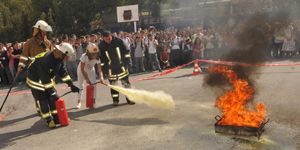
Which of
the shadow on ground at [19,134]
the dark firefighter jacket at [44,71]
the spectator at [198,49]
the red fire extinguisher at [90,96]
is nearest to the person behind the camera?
the shadow on ground at [19,134]

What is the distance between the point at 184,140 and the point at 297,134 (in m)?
1.94

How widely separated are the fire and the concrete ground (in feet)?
0.93

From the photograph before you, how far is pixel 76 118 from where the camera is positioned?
8.92 meters

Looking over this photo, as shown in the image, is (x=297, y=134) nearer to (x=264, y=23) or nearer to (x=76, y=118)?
(x=264, y=23)

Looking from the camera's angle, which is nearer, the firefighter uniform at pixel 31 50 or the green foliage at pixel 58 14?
the firefighter uniform at pixel 31 50

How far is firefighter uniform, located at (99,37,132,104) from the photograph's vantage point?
9734mm

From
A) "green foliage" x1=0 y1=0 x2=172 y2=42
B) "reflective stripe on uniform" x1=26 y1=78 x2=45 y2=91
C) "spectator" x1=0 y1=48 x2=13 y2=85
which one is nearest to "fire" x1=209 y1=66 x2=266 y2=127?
"reflective stripe on uniform" x1=26 y1=78 x2=45 y2=91

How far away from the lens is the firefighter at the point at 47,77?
26.1 feet

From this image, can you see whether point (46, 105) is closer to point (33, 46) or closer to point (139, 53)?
point (33, 46)

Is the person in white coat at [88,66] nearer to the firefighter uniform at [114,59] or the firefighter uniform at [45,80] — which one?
the firefighter uniform at [114,59]

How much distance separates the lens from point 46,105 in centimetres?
812

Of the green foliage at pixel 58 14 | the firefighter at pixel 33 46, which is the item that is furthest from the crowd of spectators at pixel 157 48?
the green foliage at pixel 58 14

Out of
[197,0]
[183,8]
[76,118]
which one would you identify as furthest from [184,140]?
[183,8]

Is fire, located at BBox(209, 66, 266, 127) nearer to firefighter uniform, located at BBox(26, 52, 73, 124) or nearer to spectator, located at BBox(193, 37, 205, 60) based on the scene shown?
firefighter uniform, located at BBox(26, 52, 73, 124)
